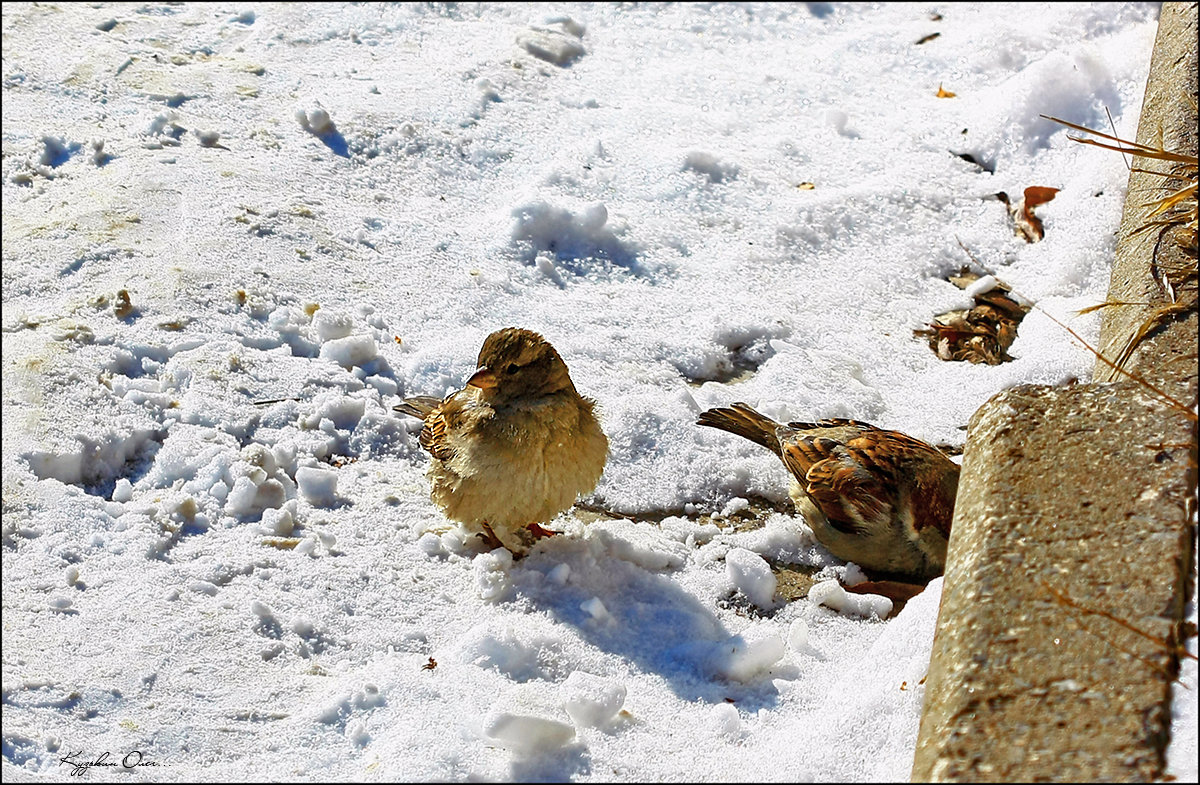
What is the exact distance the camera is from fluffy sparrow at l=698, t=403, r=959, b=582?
4.10 metres

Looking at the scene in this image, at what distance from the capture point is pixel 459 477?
3758 millimetres

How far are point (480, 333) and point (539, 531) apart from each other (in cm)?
117

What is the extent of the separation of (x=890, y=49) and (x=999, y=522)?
203 inches

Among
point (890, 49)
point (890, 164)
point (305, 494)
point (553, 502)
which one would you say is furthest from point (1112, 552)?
point (890, 49)

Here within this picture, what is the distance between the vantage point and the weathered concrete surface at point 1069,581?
2.39 metres

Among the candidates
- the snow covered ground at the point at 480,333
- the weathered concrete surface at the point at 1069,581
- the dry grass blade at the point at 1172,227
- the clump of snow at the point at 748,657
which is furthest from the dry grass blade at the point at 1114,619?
the clump of snow at the point at 748,657

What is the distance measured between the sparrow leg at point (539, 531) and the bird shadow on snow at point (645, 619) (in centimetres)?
6

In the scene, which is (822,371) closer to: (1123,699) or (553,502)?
(553,502)

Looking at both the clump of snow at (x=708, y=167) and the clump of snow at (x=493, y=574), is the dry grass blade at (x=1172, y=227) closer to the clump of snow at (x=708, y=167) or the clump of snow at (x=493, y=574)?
the clump of snow at (x=493, y=574)

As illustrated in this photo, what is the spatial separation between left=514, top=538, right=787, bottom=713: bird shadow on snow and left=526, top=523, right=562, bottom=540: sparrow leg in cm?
6

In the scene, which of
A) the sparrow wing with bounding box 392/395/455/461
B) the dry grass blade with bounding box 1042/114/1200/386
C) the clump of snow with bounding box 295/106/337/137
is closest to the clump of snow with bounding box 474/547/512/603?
the sparrow wing with bounding box 392/395/455/461

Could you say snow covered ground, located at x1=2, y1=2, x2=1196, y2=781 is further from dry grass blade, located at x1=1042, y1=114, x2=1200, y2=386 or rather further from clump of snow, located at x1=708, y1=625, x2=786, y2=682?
dry grass blade, located at x1=1042, y1=114, x2=1200, y2=386

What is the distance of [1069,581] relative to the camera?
106 inches

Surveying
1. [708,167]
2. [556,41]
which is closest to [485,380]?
[708,167]
